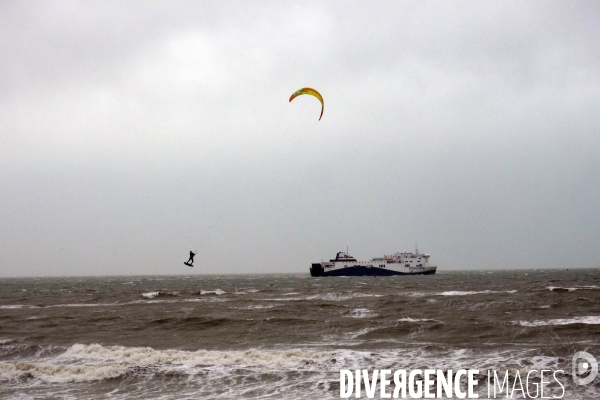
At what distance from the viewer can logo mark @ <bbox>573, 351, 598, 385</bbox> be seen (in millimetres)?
14797

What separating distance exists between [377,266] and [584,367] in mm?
100827

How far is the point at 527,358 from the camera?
1761cm

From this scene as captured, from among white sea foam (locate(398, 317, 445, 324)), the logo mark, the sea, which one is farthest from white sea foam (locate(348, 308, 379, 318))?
the logo mark

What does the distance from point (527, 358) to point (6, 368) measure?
16.3 m

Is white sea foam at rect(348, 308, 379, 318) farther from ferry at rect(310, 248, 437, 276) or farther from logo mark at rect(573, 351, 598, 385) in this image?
ferry at rect(310, 248, 437, 276)

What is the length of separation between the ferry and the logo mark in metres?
97.5

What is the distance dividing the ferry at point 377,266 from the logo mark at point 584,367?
97534 millimetres

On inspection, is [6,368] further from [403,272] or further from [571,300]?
[403,272]

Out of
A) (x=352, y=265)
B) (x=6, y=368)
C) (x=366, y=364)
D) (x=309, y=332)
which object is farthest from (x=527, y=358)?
(x=352, y=265)

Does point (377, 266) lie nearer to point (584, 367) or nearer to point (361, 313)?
point (361, 313)

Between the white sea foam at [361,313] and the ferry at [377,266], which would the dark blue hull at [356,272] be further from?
the white sea foam at [361,313]

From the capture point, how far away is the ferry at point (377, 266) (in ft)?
379

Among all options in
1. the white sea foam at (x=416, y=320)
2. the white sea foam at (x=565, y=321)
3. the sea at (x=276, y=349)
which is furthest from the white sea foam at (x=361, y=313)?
the white sea foam at (x=565, y=321)

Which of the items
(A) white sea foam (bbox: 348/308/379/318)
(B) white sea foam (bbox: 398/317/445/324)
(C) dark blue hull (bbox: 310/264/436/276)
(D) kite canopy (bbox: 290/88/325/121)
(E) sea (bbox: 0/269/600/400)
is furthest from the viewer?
(C) dark blue hull (bbox: 310/264/436/276)
